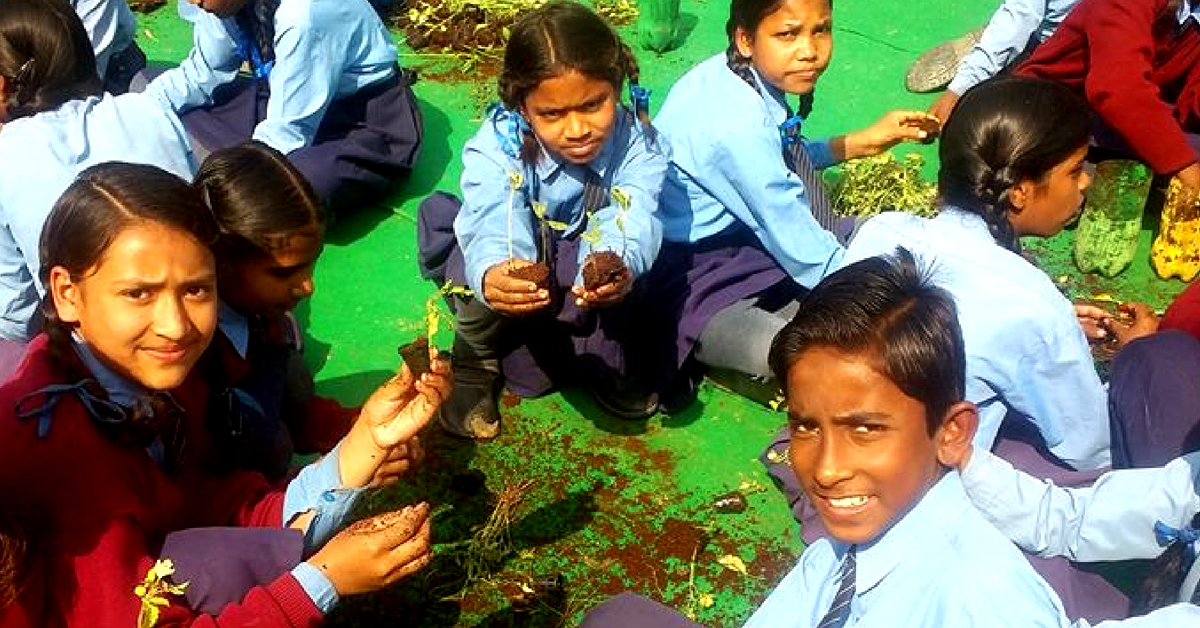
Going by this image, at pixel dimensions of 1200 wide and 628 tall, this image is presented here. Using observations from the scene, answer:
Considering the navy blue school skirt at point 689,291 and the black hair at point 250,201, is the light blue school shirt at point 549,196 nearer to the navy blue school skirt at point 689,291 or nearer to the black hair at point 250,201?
the navy blue school skirt at point 689,291

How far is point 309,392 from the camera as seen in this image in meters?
3.57

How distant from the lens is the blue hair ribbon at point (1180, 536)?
102 inches

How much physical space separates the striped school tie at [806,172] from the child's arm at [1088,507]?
1.31 meters

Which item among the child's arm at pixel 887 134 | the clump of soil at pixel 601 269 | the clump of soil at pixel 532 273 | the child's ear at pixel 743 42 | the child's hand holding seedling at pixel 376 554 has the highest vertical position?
the child's ear at pixel 743 42

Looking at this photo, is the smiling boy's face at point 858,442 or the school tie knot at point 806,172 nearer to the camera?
the smiling boy's face at point 858,442

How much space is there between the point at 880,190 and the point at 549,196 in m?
1.41

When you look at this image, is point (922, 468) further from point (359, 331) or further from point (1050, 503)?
point (359, 331)

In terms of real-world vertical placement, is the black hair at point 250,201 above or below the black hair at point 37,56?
above

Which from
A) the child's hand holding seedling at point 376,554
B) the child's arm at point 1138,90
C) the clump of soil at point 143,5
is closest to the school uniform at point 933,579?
the child's hand holding seedling at point 376,554

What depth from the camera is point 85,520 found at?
7.92ft

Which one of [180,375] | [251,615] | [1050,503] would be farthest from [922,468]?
[180,375]

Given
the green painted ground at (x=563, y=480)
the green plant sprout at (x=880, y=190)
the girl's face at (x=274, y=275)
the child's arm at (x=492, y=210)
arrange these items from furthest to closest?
the green plant sprout at (x=880, y=190) → the child's arm at (x=492, y=210) → the green painted ground at (x=563, y=480) → the girl's face at (x=274, y=275)

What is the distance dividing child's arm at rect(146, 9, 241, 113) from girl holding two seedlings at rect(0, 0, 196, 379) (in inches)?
32.2

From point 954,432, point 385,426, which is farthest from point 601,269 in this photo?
point 954,432
